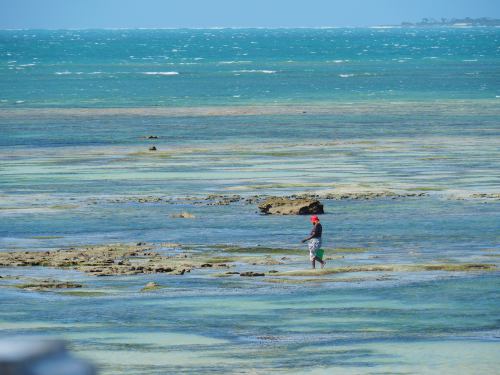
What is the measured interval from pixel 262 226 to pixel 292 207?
210 cm

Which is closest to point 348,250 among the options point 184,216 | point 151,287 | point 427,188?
point 151,287

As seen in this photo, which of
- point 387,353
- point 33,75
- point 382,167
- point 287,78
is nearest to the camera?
point 387,353

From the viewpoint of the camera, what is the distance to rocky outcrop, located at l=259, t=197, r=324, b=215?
98.0 ft

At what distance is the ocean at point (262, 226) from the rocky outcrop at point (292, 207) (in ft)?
1.22

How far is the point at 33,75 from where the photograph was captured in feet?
407

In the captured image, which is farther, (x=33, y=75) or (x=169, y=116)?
(x=33, y=75)

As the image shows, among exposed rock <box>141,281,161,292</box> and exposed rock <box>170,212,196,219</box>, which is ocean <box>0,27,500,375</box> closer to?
exposed rock <box>141,281,161,292</box>

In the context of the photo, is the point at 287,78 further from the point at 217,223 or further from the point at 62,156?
the point at 217,223

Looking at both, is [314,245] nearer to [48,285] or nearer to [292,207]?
[48,285]

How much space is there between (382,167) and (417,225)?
43.7 feet

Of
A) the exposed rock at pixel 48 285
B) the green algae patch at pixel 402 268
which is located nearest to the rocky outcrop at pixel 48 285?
the exposed rock at pixel 48 285

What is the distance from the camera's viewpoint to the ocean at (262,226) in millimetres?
15508

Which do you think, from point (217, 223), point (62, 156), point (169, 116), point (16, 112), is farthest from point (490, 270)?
point (16, 112)

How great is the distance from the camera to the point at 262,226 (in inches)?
1109
